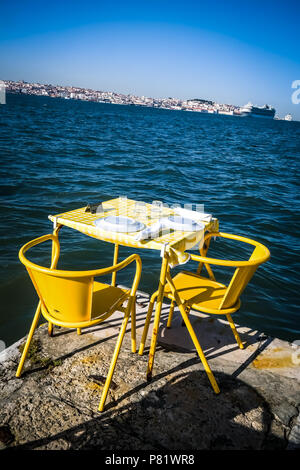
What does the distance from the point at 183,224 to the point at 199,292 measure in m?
0.68

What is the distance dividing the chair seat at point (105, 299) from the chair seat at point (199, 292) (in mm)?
428

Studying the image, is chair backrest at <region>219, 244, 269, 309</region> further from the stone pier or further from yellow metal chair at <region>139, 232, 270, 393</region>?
the stone pier

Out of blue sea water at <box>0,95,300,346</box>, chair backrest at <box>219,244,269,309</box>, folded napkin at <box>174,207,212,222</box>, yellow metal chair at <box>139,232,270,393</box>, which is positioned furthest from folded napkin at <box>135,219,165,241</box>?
blue sea water at <box>0,95,300,346</box>

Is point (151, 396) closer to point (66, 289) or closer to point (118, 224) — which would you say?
point (66, 289)

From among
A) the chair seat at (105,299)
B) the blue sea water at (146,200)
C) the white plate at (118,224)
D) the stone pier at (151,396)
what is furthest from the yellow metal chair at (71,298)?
the blue sea water at (146,200)

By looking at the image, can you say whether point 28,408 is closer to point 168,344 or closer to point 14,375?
point 14,375

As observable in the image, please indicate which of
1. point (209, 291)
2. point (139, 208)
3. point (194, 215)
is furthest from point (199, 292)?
point (139, 208)

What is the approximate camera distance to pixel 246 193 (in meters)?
12.5

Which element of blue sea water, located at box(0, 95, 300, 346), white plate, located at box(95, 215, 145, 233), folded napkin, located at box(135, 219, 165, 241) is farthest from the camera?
blue sea water, located at box(0, 95, 300, 346)

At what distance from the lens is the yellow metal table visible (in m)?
2.60

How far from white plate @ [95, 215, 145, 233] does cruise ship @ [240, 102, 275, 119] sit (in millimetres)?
168603

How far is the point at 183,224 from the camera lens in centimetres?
301

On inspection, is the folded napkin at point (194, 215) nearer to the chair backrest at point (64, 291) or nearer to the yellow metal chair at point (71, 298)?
the yellow metal chair at point (71, 298)
